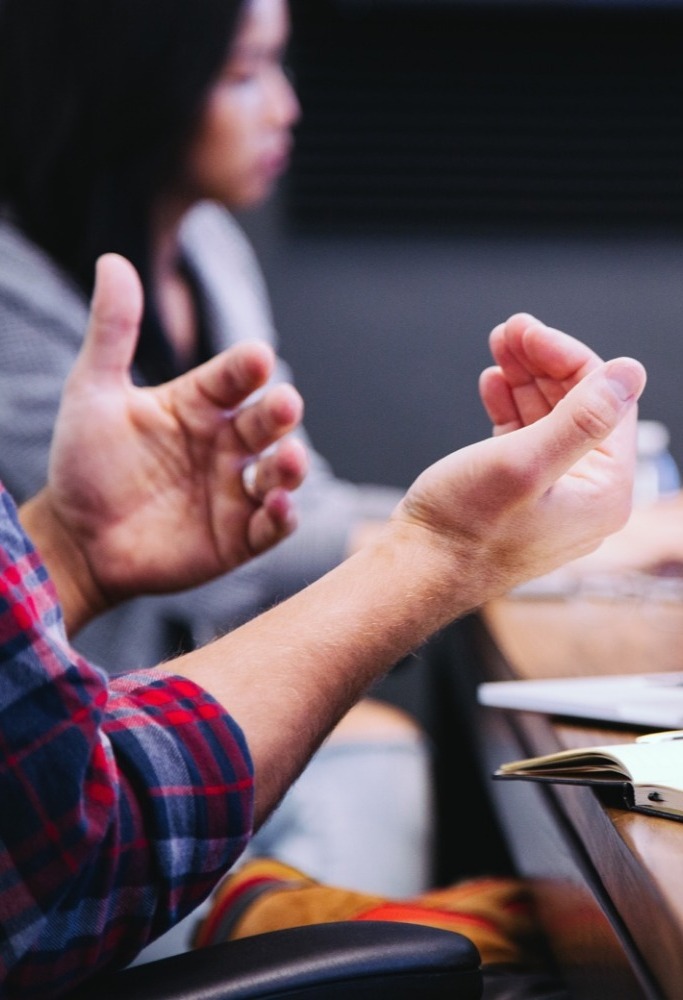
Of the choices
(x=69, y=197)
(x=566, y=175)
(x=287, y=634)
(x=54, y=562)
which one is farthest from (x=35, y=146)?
(x=566, y=175)

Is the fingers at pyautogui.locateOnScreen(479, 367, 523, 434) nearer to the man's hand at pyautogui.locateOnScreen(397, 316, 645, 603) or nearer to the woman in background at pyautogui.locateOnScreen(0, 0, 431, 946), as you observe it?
the man's hand at pyautogui.locateOnScreen(397, 316, 645, 603)

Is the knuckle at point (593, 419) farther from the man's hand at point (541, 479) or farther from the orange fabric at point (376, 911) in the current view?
the orange fabric at point (376, 911)

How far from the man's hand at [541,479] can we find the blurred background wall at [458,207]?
6.62 ft

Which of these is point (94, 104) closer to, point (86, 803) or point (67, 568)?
point (67, 568)

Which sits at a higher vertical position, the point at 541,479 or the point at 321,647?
the point at 541,479

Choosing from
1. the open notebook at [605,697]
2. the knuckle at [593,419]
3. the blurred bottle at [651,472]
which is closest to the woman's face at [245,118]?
the blurred bottle at [651,472]

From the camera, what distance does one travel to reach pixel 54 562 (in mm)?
1107

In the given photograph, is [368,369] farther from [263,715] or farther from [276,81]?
[263,715]

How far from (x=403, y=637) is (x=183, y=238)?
148 centimetres

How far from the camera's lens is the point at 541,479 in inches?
28.3

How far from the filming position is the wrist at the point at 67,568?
1102 millimetres

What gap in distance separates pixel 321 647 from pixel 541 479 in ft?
0.55

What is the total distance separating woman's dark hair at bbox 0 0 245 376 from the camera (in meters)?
1.64

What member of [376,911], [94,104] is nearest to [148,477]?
[376,911]
